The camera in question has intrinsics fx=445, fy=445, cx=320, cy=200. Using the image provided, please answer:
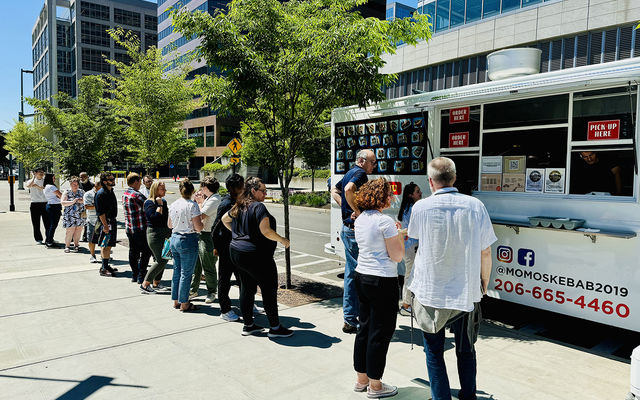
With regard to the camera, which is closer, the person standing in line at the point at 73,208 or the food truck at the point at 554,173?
the food truck at the point at 554,173

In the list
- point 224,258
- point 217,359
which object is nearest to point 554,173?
point 224,258

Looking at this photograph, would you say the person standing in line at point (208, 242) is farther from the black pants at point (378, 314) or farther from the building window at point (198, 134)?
the building window at point (198, 134)

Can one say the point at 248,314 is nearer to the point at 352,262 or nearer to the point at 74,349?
the point at 352,262

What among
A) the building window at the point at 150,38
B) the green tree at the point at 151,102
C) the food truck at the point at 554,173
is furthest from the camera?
the building window at the point at 150,38

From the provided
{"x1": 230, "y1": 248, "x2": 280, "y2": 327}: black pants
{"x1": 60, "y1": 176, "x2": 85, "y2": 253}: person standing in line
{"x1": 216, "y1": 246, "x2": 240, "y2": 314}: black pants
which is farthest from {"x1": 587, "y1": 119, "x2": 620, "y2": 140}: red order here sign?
{"x1": 60, "y1": 176, "x2": 85, "y2": 253}: person standing in line

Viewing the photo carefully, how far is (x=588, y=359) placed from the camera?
459 centimetres

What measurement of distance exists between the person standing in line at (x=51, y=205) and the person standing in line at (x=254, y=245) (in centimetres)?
784

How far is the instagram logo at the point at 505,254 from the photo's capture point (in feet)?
17.5

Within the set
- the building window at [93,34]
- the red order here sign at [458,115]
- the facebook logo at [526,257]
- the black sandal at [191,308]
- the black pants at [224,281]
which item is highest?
the building window at [93,34]

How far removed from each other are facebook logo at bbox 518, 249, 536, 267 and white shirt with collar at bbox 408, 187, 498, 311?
91.4 inches

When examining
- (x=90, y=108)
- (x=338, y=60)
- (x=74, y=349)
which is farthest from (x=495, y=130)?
(x=90, y=108)

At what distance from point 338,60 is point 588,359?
484 cm

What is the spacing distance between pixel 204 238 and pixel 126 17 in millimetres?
99882

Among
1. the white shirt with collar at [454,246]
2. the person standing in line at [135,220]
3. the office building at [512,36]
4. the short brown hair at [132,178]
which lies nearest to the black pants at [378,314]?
the white shirt with collar at [454,246]
